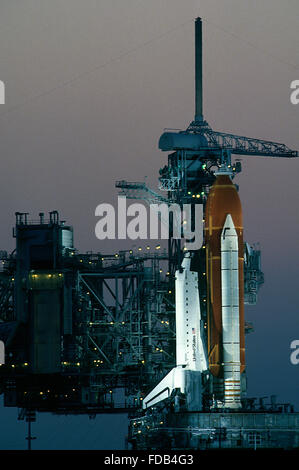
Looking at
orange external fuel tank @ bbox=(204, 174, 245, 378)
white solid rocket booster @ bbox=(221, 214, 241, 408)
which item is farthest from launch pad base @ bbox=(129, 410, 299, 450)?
orange external fuel tank @ bbox=(204, 174, 245, 378)

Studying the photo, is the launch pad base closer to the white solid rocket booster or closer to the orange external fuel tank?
the white solid rocket booster

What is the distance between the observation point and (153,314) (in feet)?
460

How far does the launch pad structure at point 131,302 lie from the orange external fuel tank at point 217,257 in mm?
100

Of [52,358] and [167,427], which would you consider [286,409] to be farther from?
[52,358]

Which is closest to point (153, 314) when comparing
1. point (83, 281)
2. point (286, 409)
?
point (83, 281)

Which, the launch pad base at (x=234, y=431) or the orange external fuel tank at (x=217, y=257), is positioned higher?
the orange external fuel tank at (x=217, y=257)

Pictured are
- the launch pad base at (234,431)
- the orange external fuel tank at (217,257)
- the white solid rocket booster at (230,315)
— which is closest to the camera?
the launch pad base at (234,431)

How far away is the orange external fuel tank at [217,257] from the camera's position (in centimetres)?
13238

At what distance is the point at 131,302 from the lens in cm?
14100

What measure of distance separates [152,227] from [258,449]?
77.2 ft

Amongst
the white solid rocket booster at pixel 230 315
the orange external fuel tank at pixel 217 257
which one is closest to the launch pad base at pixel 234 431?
the white solid rocket booster at pixel 230 315

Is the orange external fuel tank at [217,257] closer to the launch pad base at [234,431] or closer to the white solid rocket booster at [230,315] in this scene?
the white solid rocket booster at [230,315]

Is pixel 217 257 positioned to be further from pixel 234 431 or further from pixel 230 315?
pixel 234 431

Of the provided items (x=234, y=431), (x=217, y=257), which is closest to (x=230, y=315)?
(x=217, y=257)
